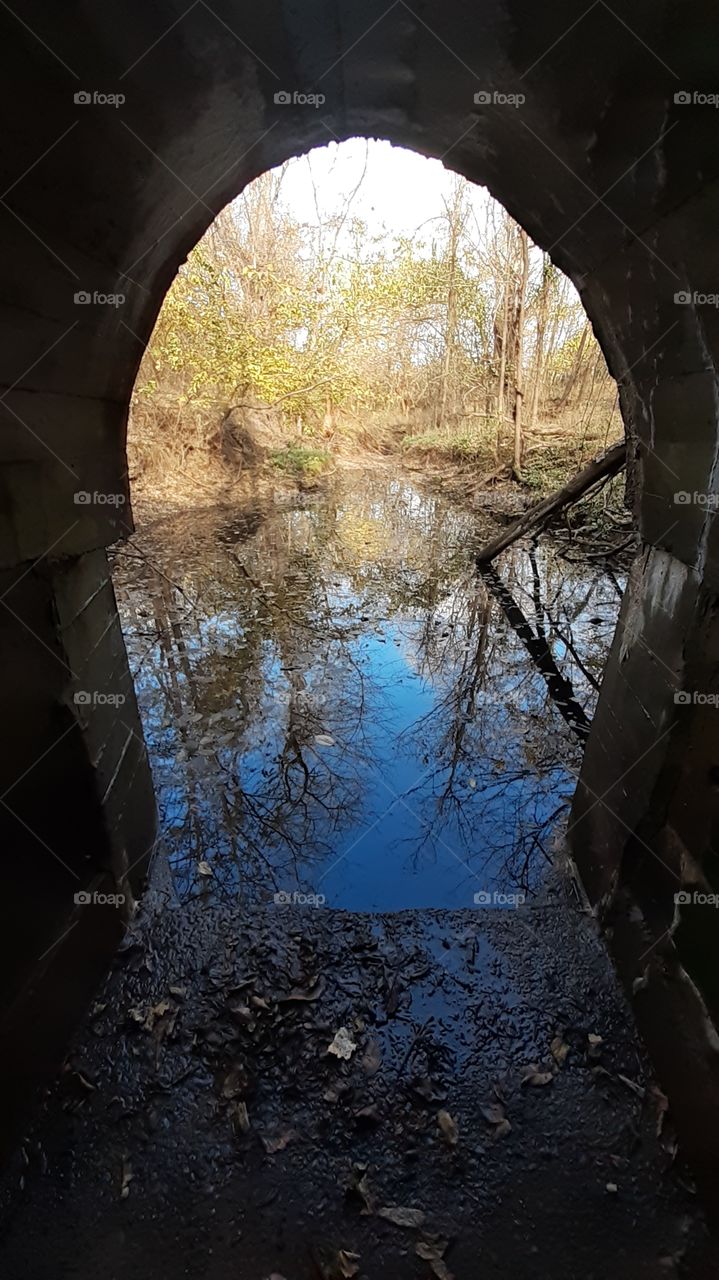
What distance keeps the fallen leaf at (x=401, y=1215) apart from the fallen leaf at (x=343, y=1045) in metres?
0.60

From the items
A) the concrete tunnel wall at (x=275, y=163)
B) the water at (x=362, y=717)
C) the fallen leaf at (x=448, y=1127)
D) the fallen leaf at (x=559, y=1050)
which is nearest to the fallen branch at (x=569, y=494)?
the water at (x=362, y=717)

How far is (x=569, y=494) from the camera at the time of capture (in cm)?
959

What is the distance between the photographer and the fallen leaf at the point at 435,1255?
2098 mm

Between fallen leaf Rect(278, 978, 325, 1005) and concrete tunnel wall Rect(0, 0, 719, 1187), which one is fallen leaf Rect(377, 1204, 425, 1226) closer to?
fallen leaf Rect(278, 978, 325, 1005)

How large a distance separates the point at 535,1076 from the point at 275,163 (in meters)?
5.03

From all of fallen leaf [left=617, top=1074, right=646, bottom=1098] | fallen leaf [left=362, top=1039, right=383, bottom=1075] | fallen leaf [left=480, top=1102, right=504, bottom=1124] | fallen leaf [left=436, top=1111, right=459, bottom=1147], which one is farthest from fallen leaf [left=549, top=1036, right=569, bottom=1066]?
fallen leaf [left=362, top=1039, right=383, bottom=1075]

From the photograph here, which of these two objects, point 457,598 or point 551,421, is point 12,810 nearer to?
point 457,598

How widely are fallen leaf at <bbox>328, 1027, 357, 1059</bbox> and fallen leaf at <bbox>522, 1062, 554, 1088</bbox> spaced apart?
823mm

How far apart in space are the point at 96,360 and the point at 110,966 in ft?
10.5

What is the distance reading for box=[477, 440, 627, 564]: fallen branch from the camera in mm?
8492

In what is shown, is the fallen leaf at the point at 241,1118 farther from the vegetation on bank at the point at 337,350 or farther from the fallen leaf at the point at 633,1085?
the vegetation on bank at the point at 337,350

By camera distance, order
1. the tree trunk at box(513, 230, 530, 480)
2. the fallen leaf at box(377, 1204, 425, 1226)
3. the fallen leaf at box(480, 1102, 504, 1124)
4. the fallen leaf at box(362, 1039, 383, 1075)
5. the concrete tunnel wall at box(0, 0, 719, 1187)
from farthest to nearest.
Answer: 1. the tree trunk at box(513, 230, 530, 480)
2. the fallen leaf at box(362, 1039, 383, 1075)
3. the fallen leaf at box(480, 1102, 504, 1124)
4. the fallen leaf at box(377, 1204, 425, 1226)
5. the concrete tunnel wall at box(0, 0, 719, 1187)

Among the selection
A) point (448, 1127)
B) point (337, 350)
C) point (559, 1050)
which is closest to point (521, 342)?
point (337, 350)

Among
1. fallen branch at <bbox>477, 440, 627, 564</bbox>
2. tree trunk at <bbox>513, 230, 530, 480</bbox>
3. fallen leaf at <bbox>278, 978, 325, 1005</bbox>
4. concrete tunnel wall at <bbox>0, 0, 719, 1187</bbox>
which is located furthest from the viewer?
tree trunk at <bbox>513, 230, 530, 480</bbox>
